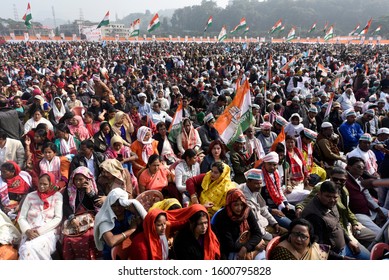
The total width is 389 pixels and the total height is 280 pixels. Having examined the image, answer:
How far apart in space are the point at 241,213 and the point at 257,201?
59cm

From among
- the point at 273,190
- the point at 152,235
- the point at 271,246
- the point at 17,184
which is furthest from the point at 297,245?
the point at 17,184

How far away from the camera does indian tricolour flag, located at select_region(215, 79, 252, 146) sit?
4387 millimetres

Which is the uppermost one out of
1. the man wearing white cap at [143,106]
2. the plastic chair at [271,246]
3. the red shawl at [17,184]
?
the man wearing white cap at [143,106]

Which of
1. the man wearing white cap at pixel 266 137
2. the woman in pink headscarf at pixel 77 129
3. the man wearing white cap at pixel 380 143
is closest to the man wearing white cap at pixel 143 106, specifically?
the woman in pink headscarf at pixel 77 129

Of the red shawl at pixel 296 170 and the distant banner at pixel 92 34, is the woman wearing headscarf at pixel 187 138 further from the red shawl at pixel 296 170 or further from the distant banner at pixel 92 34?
the distant banner at pixel 92 34

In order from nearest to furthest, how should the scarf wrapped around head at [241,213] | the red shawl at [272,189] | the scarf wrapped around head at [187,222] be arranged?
1. the scarf wrapped around head at [187,222]
2. the scarf wrapped around head at [241,213]
3. the red shawl at [272,189]

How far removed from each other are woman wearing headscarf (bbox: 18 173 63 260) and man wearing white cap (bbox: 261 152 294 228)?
2.22 meters

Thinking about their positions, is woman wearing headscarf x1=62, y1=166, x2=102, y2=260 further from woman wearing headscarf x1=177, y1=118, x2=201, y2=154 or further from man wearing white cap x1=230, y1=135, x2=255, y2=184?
woman wearing headscarf x1=177, y1=118, x2=201, y2=154

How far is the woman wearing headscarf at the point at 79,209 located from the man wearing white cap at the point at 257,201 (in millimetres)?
1545

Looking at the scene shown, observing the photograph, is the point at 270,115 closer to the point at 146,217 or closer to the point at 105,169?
the point at 105,169

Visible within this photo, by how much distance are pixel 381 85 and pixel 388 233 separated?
7.98 m

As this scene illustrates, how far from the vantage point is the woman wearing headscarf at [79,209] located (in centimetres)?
290

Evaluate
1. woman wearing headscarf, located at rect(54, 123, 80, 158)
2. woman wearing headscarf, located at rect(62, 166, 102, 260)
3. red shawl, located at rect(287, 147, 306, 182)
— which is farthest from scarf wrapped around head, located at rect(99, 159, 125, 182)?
red shawl, located at rect(287, 147, 306, 182)
